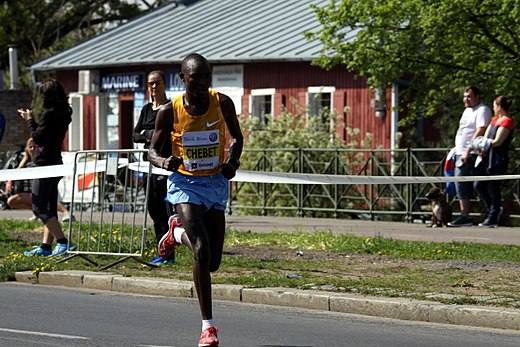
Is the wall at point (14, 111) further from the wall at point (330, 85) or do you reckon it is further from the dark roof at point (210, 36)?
the wall at point (330, 85)

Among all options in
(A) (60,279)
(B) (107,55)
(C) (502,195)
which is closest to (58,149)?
(A) (60,279)

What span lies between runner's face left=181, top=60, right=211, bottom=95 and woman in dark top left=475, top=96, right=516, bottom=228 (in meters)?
11.3

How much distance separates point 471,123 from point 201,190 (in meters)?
11.5

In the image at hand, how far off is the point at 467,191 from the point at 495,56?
123 inches

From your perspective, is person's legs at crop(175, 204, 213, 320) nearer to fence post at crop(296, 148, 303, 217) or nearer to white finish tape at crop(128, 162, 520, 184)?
white finish tape at crop(128, 162, 520, 184)

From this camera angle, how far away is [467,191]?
21.5 meters

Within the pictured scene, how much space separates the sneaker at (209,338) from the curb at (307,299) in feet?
8.07

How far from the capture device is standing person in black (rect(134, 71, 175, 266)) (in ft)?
48.9

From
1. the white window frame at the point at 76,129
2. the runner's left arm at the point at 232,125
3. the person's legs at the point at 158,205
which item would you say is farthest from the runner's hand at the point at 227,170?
the white window frame at the point at 76,129

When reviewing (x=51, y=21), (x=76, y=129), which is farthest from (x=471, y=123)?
(x=51, y=21)

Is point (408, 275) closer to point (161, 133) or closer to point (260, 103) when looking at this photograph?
point (161, 133)

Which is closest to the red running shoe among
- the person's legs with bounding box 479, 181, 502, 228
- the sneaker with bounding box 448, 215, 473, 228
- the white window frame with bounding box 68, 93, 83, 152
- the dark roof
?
the person's legs with bounding box 479, 181, 502, 228

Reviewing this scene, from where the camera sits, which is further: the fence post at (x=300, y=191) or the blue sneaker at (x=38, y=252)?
the fence post at (x=300, y=191)

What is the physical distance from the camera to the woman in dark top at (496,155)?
20.7 m
